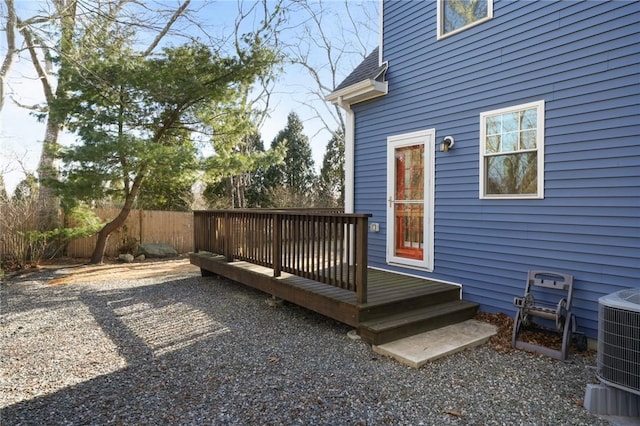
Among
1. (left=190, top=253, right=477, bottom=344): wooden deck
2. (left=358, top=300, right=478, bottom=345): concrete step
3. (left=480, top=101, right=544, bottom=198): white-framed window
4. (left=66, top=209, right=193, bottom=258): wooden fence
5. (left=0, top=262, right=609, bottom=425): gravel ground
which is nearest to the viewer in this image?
(left=0, top=262, right=609, bottom=425): gravel ground

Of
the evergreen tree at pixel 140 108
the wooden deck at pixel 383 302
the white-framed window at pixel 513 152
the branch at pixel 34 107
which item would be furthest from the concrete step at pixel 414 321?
the branch at pixel 34 107

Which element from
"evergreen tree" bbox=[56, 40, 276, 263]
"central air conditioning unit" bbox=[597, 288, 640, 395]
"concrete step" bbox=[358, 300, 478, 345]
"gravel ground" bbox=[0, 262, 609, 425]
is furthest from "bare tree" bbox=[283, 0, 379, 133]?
"central air conditioning unit" bbox=[597, 288, 640, 395]

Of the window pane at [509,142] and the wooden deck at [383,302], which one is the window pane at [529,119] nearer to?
the window pane at [509,142]

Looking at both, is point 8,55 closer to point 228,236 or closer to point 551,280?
point 228,236

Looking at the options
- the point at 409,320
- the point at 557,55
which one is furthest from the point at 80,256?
the point at 557,55

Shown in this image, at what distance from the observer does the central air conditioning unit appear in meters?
2.30

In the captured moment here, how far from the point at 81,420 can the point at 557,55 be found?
5.19 meters

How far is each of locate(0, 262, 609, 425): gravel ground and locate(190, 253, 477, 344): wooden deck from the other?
25 centimetres

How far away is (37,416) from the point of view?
2.39 m

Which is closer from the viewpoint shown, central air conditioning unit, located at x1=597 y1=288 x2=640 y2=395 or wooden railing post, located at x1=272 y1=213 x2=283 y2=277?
central air conditioning unit, located at x1=597 y1=288 x2=640 y2=395

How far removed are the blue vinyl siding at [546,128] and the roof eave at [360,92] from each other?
0.19 m

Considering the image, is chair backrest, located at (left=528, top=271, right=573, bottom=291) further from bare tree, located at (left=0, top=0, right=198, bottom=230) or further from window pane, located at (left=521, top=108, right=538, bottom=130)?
bare tree, located at (left=0, top=0, right=198, bottom=230)

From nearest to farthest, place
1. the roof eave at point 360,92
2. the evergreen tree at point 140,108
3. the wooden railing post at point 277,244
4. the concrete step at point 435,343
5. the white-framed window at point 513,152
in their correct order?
the concrete step at point 435,343
the white-framed window at point 513,152
the wooden railing post at point 277,244
the roof eave at point 360,92
the evergreen tree at point 140,108

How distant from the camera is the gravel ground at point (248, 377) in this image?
2.42 meters
